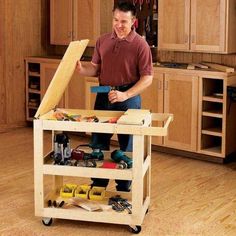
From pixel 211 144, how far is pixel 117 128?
231 cm

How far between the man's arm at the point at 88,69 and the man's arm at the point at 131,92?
300 millimetres

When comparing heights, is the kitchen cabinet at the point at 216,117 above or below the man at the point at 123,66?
below

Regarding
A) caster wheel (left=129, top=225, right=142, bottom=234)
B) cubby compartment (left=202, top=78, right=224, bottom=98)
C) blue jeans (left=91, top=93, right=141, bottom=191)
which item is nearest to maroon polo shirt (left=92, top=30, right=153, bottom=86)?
blue jeans (left=91, top=93, right=141, bottom=191)

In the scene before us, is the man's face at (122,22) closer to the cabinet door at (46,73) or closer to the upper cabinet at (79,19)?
the upper cabinet at (79,19)

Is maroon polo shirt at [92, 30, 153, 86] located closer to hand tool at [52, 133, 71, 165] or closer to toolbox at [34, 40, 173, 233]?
toolbox at [34, 40, 173, 233]

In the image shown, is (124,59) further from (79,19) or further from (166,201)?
(79,19)

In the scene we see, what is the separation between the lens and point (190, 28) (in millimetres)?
5277

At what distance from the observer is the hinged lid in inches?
132

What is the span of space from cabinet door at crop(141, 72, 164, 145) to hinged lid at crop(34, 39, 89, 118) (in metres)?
1.89

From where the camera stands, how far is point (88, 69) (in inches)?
148

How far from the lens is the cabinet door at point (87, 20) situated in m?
6.08

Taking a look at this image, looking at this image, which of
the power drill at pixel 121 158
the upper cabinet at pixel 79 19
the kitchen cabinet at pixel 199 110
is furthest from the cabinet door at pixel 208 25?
the power drill at pixel 121 158

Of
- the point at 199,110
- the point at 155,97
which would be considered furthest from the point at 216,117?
the point at 155,97

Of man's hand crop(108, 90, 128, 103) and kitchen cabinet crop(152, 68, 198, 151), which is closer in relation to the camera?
man's hand crop(108, 90, 128, 103)
